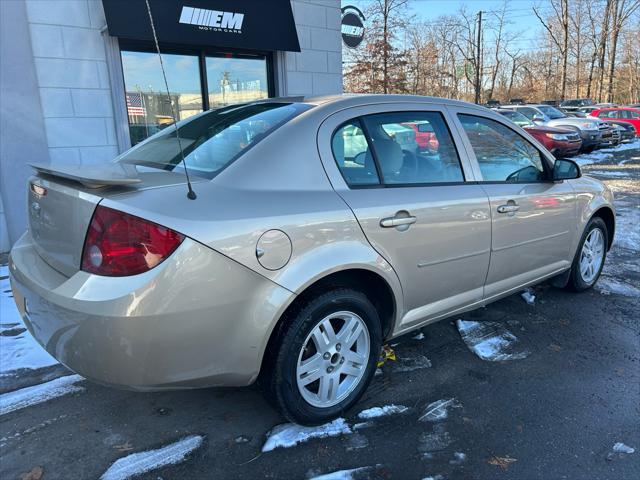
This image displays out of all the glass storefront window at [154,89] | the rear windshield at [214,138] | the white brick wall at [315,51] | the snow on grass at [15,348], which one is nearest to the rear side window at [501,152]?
the rear windshield at [214,138]

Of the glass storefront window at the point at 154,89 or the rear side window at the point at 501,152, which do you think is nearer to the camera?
the rear side window at the point at 501,152

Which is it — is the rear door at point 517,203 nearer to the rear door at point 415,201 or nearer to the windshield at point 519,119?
the rear door at point 415,201

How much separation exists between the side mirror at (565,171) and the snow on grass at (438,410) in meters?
1.97

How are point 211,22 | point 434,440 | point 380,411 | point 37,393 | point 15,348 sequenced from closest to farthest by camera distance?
point 434,440 < point 380,411 < point 37,393 < point 15,348 < point 211,22

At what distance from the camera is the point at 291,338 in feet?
7.63

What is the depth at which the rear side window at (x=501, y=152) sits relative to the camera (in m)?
3.31

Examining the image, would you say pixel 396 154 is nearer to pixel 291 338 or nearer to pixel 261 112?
pixel 261 112

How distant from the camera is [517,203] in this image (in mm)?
3371

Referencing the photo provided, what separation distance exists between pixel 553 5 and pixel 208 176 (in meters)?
50.3

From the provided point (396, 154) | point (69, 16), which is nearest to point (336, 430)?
point (396, 154)

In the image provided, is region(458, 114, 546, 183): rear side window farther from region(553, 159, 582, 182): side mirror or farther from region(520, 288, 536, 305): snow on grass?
region(520, 288, 536, 305): snow on grass

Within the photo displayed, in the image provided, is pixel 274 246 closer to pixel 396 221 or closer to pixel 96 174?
pixel 396 221

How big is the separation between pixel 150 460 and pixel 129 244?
1.11 m

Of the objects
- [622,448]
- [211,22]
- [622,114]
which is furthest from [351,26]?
[622,114]
